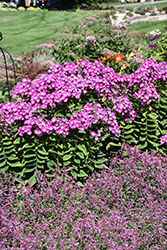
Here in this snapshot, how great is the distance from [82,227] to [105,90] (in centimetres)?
215

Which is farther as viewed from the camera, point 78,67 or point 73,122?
point 78,67

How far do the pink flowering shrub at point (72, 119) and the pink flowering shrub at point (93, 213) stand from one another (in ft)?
1.09

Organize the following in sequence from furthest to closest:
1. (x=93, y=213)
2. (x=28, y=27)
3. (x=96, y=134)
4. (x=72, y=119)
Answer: (x=28, y=27)
(x=96, y=134)
(x=72, y=119)
(x=93, y=213)

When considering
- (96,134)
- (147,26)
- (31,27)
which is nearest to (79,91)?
(96,134)

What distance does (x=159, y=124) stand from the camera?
4.64m

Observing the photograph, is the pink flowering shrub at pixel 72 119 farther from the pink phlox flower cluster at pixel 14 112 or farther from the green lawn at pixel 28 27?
the green lawn at pixel 28 27

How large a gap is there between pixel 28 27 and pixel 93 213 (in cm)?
1667

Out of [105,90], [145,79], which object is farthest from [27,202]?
[145,79]

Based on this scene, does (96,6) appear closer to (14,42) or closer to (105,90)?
(14,42)

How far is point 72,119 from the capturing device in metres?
3.41

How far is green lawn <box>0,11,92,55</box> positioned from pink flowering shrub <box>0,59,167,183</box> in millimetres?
7750

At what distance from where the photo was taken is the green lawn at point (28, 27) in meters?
12.9

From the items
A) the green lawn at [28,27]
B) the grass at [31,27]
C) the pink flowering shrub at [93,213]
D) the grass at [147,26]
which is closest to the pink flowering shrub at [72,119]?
the pink flowering shrub at [93,213]

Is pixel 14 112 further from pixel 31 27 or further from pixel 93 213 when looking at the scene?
pixel 31 27
